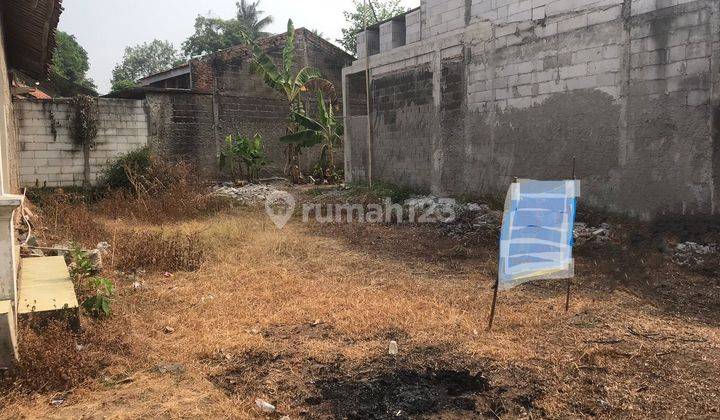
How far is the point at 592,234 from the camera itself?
6.89 meters

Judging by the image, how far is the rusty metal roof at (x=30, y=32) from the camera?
5758mm

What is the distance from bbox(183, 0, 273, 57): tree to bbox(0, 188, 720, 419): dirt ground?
97.6ft

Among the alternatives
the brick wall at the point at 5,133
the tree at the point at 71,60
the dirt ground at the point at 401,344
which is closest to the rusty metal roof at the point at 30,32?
the brick wall at the point at 5,133

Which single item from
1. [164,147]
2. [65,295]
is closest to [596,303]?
[65,295]

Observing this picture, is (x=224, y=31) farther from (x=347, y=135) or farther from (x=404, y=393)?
(x=404, y=393)

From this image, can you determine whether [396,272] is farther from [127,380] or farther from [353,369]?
[127,380]

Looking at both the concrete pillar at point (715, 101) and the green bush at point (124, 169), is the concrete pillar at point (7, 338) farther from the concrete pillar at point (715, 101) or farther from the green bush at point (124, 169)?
the green bush at point (124, 169)

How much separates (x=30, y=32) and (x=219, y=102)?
7362 mm

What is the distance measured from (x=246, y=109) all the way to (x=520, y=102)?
8847mm

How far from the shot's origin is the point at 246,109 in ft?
49.0

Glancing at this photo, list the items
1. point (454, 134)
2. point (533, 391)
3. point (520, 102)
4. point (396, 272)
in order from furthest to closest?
point (454, 134)
point (520, 102)
point (396, 272)
point (533, 391)

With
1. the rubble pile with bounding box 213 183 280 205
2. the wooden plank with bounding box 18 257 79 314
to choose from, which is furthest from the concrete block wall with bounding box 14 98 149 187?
the wooden plank with bounding box 18 257 79 314

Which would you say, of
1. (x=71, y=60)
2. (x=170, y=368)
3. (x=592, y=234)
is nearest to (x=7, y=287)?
(x=170, y=368)

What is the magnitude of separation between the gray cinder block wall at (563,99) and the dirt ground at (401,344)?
1.28m
